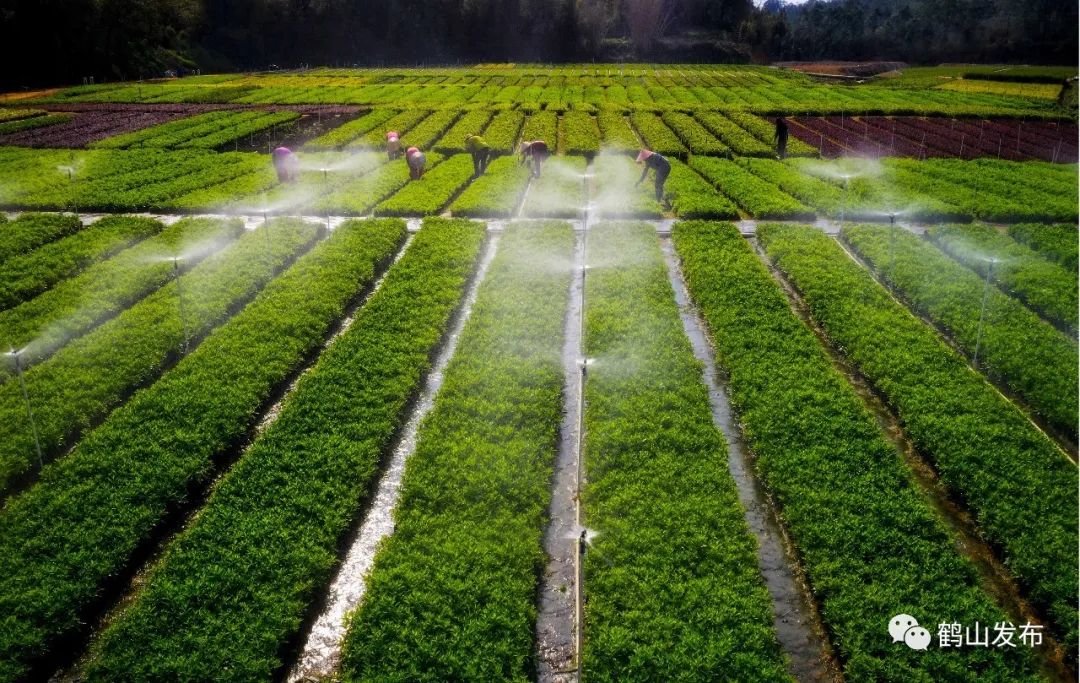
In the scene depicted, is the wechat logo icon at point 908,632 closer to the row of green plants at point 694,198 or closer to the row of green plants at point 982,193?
the row of green plants at point 694,198

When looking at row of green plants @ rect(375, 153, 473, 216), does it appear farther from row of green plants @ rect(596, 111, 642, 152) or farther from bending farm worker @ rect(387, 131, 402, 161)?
row of green plants @ rect(596, 111, 642, 152)

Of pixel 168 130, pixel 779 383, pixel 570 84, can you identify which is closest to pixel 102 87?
pixel 168 130

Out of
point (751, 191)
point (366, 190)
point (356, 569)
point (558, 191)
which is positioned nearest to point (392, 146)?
point (366, 190)

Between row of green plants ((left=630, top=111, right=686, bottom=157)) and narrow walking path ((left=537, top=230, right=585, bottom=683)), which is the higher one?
row of green plants ((left=630, top=111, right=686, bottom=157))

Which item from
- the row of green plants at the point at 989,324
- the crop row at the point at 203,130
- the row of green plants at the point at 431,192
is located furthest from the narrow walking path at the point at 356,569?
the crop row at the point at 203,130

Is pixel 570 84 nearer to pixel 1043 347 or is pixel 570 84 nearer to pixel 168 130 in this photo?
pixel 168 130

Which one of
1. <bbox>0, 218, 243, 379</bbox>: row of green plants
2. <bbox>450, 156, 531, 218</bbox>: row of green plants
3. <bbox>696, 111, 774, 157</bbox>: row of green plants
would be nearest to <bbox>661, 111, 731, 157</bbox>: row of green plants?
<bbox>696, 111, 774, 157</bbox>: row of green plants
